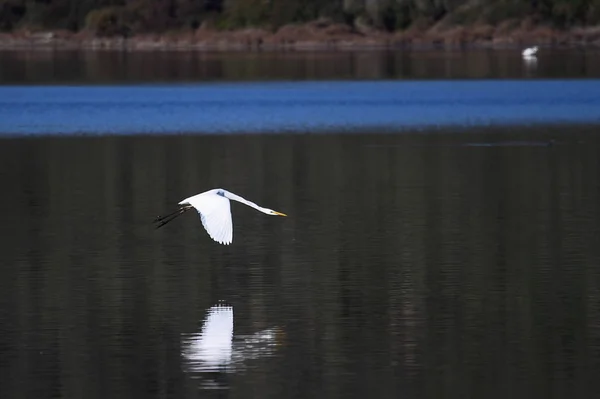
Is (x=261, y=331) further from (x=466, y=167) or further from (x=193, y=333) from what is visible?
(x=466, y=167)

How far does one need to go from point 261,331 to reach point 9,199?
30.7 feet

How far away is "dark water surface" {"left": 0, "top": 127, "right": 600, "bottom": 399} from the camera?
10664 millimetres

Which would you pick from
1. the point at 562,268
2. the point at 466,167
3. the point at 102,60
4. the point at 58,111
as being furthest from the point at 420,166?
the point at 102,60

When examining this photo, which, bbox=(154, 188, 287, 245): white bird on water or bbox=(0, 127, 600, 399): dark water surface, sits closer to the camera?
bbox=(0, 127, 600, 399): dark water surface

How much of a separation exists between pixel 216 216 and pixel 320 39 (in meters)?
68.8

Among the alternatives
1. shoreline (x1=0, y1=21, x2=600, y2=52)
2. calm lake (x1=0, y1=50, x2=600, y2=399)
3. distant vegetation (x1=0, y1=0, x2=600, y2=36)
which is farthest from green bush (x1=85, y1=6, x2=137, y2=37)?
calm lake (x1=0, y1=50, x2=600, y2=399)

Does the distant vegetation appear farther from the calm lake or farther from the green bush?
the calm lake

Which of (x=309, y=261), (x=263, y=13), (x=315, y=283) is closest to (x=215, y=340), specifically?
(x=315, y=283)

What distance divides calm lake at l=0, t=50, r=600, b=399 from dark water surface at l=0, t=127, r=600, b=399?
3cm

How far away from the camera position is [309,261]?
1487 centimetres

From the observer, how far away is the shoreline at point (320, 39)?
77812 millimetres

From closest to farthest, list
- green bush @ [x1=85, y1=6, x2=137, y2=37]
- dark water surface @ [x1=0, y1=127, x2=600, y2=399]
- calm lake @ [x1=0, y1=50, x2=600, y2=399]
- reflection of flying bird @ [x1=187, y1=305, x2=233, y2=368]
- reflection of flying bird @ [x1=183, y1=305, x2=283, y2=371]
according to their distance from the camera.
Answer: dark water surface @ [x1=0, y1=127, x2=600, y2=399]
calm lake @ [x1=0, y1=50, x2=600, y2=399]
reflection of flying bird @ [x1=183, y1=305, x2=283, y2=371]
reflection of flying bird @ [x1=187, y1=305, x2=233, y2=368]
green bush @ [x1=85, y1=6, x2=137, y2=37]

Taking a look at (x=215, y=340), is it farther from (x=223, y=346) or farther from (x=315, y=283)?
(x=315, y=283)

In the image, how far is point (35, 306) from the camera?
42.4 feet
